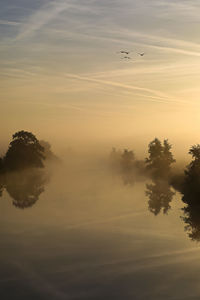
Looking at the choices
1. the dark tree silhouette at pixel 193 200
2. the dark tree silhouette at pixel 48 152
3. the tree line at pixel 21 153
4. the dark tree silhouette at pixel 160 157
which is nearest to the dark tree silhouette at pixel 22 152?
the tree line at pixel 21 153

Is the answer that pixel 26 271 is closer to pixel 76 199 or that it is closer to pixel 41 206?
pixel 41 206

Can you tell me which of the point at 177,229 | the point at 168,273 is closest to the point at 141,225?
the point at 177,229

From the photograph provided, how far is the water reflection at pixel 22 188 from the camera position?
65.6 metres

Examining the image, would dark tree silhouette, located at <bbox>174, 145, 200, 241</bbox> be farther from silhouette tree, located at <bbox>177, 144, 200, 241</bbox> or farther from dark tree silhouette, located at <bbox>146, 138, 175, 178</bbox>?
dark tree silhouette, located at <bbox>146, 138, 175, 178</bbox>

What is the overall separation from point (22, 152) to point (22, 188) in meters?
30.2

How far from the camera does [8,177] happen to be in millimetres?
106750

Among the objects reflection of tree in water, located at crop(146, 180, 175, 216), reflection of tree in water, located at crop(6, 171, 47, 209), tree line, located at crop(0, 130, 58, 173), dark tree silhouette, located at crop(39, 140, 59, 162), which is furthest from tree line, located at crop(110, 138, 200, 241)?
dark tree silhouette, located at crop(39, 140, 59, 162)

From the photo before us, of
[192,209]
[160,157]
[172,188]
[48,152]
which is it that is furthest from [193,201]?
[48,152]

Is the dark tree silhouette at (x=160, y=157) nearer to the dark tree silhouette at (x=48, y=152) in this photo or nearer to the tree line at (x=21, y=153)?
the tree line at (x=21, y=153)

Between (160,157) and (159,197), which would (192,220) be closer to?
(159,197)

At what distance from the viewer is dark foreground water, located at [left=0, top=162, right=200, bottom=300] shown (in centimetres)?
2833

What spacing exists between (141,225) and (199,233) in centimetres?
637

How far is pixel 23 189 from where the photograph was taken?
8175 centimetres

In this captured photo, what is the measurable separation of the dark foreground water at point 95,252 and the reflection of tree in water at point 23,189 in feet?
3.39
